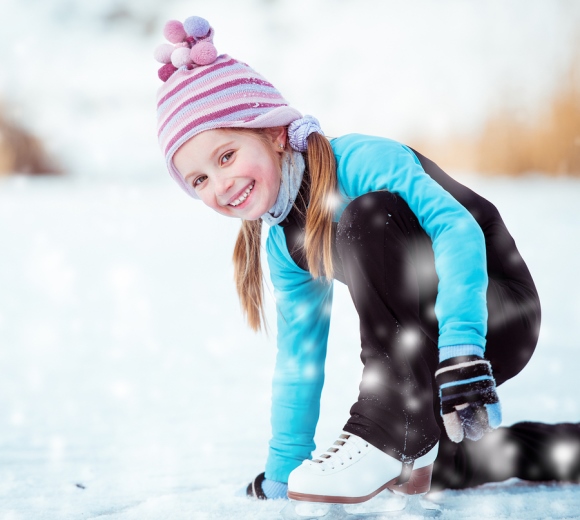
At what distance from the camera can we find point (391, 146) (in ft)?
3.07

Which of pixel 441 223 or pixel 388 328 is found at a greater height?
pixel 441 223

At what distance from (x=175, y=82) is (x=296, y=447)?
23.0 inches

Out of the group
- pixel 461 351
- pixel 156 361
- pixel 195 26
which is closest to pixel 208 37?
pixel 195 26

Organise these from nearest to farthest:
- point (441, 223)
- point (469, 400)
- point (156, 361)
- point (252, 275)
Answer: point (469, 400), point (441, 223), point (252, 275), point (156, 361)

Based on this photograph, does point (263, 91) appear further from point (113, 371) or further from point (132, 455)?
point (113, 371)

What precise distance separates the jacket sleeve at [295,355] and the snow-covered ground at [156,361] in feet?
0.38

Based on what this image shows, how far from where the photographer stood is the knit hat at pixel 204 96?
98 cm

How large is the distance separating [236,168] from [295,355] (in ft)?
1.03

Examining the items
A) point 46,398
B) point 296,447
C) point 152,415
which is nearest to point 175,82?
point 296,447

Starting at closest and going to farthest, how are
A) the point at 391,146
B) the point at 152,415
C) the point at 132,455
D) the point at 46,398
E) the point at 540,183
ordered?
1. the point at 391,146
2. the point at 132,455
3. the point at 152,415
4. the point at 46,398
5. the point at 540,183

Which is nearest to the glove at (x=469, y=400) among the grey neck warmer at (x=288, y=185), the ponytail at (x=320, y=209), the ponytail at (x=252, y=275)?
the ponytail at (x=320, y=209)

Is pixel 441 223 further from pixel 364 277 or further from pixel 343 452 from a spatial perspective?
pixel 343 452

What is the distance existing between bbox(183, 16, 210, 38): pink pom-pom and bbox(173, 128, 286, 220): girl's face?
Result: 17 cm

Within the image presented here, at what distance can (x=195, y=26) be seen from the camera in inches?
40.3
